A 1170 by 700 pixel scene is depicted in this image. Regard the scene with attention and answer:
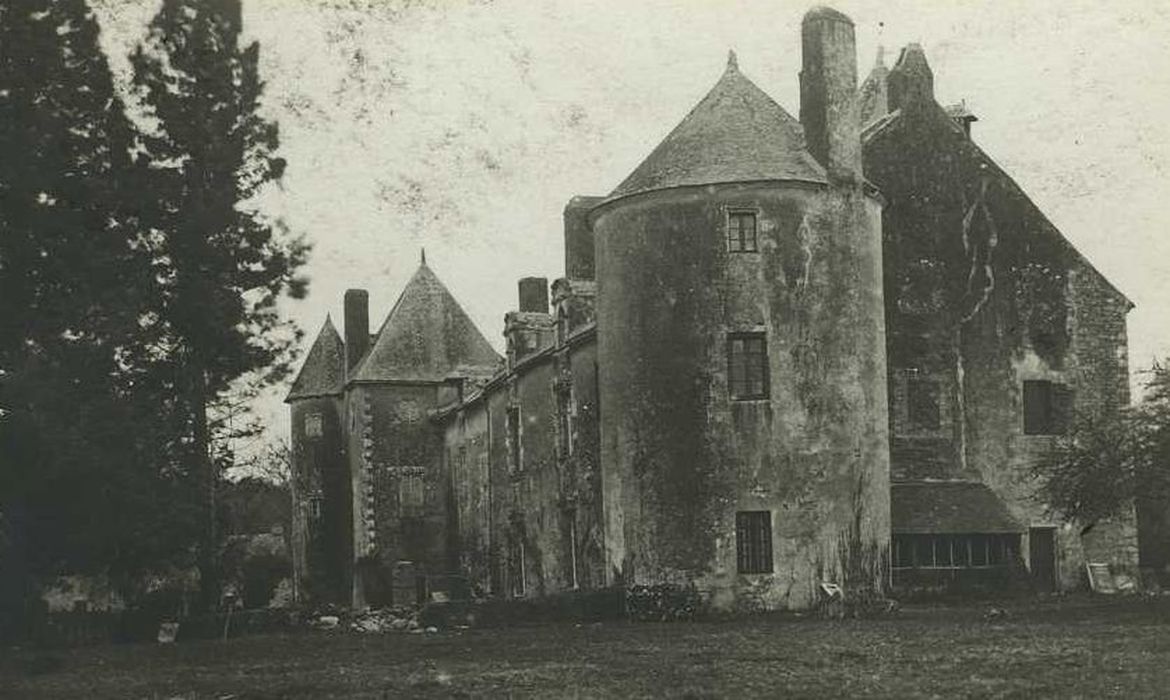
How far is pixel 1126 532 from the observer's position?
38688 mm

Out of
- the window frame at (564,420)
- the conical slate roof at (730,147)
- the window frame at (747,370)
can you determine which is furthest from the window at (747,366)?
the window frame at (564,420)

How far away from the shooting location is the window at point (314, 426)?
54.0 meters

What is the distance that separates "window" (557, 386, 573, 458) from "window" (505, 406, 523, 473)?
3.96 m

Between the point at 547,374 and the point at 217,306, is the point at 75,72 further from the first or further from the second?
the point at 547,374

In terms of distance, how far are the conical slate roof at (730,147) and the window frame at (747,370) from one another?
10.0ft

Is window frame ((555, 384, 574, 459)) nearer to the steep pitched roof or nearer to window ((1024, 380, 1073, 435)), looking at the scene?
window ((1024, 380, 1073, 435))

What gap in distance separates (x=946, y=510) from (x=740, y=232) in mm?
9093

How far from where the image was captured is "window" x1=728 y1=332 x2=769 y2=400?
99.0ft

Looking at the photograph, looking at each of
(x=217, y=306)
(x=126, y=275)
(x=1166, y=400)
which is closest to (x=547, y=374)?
(x=217, y=306)

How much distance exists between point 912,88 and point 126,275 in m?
18.9

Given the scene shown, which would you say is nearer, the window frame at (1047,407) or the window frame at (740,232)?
the window frame at (740,232)

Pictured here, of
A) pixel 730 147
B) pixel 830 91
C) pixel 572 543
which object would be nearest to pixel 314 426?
pixel 572 543

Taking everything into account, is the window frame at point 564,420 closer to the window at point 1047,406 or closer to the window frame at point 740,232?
the window frame at point 740,232

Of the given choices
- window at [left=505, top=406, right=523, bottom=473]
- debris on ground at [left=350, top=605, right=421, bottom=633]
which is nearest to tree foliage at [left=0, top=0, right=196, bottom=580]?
debris on ground at [left=350, top=605, right=421, bottom=633]
